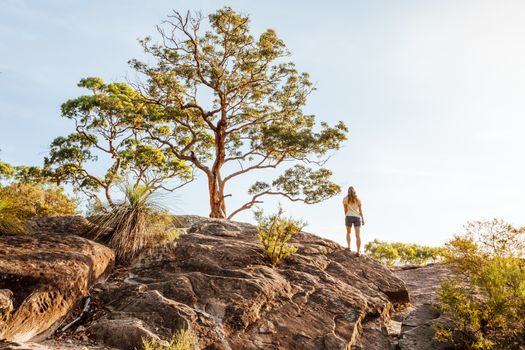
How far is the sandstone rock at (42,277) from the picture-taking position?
495 cm

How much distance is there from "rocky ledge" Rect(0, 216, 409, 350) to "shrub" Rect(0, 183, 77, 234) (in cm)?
211

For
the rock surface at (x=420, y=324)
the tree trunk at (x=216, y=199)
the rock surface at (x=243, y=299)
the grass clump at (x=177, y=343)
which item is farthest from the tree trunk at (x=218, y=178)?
the grass clump at (x=177, y=343)

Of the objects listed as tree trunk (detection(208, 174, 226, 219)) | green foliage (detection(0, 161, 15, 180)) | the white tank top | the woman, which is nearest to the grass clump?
the woman

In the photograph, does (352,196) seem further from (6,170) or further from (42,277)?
(6,170)

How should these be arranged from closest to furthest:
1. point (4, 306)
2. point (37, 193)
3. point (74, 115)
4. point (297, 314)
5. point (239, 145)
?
point (4, 306)
point (297, 314)
point (37, 193)
point (74, 115)
point (239, 145)

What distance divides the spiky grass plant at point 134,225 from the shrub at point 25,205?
1.40m

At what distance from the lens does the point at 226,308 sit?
19.5 ft

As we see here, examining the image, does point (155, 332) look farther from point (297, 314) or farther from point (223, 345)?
point (297, 314)

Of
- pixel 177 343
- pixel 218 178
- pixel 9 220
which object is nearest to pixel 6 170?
pixel 218 178

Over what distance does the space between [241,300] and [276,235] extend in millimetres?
2152

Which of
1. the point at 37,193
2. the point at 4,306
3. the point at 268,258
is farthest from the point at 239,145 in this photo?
the point at 4,306

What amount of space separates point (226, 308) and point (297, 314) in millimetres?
1190

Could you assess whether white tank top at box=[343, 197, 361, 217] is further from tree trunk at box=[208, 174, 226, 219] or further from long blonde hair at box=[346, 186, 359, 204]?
tree trunk at box=[208, 174, 226, 219]

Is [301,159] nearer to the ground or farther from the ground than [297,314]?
farther from the ground
